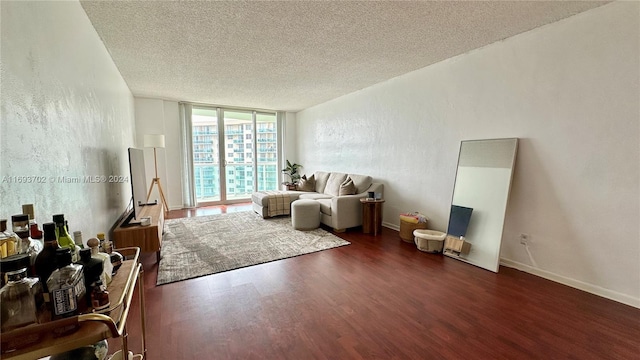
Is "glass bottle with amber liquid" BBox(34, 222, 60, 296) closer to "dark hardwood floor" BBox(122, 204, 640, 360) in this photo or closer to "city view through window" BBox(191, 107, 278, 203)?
"dark hardwood floor" BBox(122, 204, 640, 360)

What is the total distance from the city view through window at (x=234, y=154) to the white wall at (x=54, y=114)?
337 cm

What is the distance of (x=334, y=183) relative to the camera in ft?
16.2

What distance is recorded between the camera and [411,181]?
12.7ft

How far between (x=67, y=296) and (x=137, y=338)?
4.23ft

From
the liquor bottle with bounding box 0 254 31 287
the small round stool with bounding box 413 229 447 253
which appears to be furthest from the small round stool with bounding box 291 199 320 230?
the liquor bottle with bounding box 0 254 31 287

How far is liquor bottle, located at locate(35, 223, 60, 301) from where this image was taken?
30.9 inches

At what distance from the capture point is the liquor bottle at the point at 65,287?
74cm

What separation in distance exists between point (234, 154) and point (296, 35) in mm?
4424

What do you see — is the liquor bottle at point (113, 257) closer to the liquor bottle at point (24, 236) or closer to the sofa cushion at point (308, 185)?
the liquor bottle at point (24, 236)

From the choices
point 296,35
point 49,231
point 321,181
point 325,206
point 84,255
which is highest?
point 296,35

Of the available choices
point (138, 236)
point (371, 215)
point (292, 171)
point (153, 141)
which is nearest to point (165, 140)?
point (153, 141)

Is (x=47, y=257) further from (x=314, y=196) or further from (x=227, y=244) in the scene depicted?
(x=314, y=196)

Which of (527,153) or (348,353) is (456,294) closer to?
(348,353)

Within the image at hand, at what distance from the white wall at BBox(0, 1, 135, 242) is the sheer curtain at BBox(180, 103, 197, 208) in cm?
311
